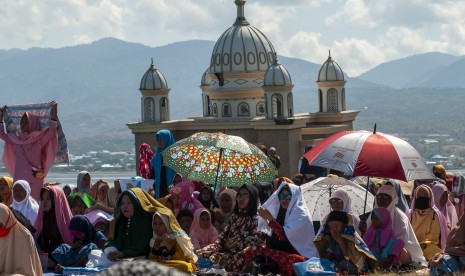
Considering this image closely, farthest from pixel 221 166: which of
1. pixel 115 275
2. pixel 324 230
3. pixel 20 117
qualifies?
pixel 115 275

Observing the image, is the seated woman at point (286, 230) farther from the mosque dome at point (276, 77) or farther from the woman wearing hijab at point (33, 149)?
the mosque dome at point (276, 77)

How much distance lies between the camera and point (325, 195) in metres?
13.1

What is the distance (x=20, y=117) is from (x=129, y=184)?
76.3 inches

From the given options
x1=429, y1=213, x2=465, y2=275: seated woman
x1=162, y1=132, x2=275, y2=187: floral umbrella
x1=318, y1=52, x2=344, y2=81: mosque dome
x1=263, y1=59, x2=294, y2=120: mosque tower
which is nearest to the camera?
x1=429, y1=213, x2=465, y2=275: seated woman

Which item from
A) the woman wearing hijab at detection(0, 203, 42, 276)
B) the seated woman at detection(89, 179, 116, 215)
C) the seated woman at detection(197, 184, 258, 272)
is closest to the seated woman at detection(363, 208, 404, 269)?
the seated woman at detection(197, 184, 258, 272)

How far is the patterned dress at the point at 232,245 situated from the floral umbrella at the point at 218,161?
107 inches

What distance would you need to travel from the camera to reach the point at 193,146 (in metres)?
14.6

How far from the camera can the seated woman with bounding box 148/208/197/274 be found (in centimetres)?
982

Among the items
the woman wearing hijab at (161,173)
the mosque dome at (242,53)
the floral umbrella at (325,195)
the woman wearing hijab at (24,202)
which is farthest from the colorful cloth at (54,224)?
the mosque dome at (242,53)

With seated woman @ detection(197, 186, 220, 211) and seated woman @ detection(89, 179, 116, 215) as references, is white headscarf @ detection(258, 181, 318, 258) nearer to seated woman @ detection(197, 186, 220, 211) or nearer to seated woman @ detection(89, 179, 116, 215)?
seated woman @ detection(197, 186, 220, 211)

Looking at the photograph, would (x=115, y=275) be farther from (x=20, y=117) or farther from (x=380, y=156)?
(x=20, y=117)

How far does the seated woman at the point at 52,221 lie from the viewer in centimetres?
1106

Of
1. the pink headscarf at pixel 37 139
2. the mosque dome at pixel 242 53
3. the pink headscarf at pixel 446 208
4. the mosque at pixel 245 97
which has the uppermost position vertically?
the mosque dome at pixel 242 53

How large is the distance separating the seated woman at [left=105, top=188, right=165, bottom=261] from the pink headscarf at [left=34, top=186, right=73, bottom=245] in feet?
3.28
